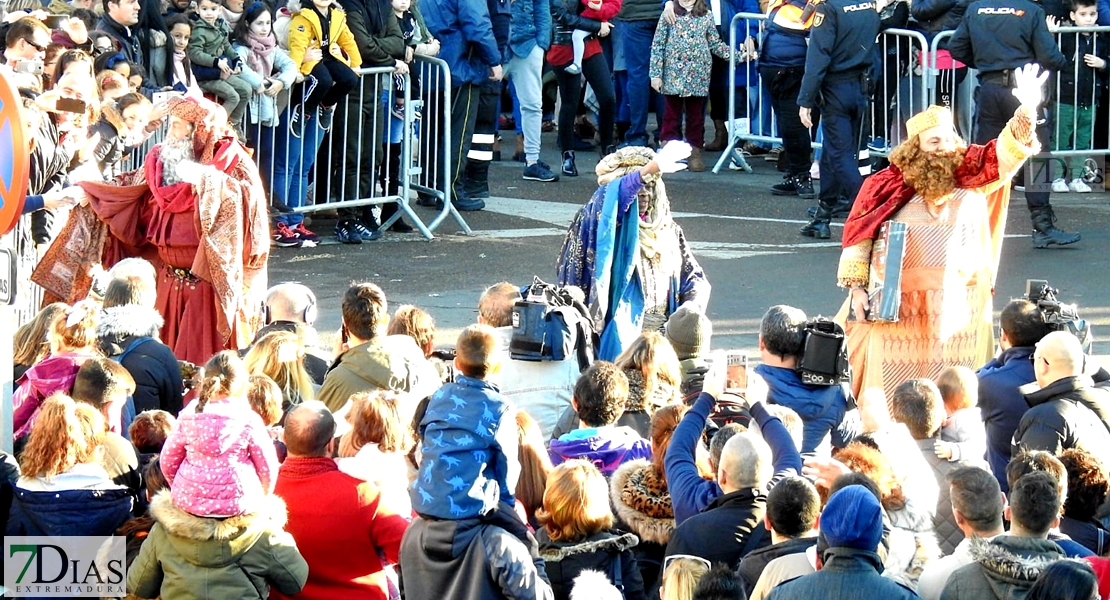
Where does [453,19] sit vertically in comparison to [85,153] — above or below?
above

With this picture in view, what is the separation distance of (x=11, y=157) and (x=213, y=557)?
148 cm

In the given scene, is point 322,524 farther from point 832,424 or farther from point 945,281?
point 945,281

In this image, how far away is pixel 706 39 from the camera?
16156 millimetres

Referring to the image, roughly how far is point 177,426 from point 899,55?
10.6 metres

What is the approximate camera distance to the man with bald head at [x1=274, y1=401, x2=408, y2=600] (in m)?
5.51

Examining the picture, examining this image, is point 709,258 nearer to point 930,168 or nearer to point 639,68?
point 639,68

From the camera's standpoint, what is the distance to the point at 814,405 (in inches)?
254

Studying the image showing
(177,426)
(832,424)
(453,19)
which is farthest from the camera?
(453,19)

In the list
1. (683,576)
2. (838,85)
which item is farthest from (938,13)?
(683,576)

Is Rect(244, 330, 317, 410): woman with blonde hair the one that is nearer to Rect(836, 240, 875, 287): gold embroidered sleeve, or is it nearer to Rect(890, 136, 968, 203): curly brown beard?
Rect(836, 240, 875, 287): gold embroidered sleeve

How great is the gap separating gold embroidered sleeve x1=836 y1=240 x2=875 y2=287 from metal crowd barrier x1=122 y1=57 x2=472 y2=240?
5.44 metres

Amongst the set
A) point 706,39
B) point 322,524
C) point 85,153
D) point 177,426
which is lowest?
point 322,524

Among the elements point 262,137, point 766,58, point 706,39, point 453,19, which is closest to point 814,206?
point 766,58

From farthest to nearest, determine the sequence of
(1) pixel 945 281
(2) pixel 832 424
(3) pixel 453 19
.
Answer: (3) pixel 453 19, (1) pixel 945 281, (2) pixel 832 424
